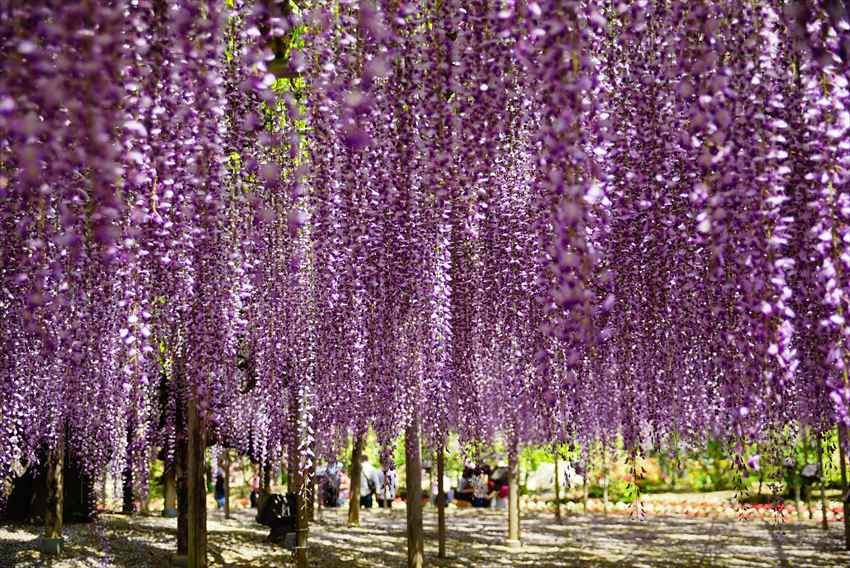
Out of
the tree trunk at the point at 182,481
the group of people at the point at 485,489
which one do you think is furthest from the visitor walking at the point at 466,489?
the tree trunk at the point at 182,481

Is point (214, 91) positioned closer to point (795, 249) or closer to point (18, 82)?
point (18, 82)

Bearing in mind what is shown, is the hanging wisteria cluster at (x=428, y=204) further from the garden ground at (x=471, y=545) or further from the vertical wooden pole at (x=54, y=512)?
the garden ground at (x=471, y=545)

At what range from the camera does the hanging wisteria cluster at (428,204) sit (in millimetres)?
2924

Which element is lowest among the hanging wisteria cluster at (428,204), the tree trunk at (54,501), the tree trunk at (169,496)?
the tree trunk at (169,496)

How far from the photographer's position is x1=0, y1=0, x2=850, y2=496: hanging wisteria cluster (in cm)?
292

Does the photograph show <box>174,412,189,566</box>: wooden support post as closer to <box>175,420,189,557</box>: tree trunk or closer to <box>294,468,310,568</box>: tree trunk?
<box>175,420,189,557</box>: tree trunk

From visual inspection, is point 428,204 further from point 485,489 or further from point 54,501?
point 485,489

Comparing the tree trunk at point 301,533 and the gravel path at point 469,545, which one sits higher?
the tree trunk at point 301,533

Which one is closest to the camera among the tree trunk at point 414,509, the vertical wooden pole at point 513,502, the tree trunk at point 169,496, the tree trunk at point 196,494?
the tree trunk at point 196,494

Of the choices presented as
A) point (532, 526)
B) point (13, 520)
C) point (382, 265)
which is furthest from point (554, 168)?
point (532, 526)

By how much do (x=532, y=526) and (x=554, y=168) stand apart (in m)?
13.8

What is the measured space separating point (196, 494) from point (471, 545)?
20.7 feet

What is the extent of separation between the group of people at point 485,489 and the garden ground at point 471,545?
4.54 m

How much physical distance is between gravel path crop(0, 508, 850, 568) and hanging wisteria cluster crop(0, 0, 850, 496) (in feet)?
7.60
